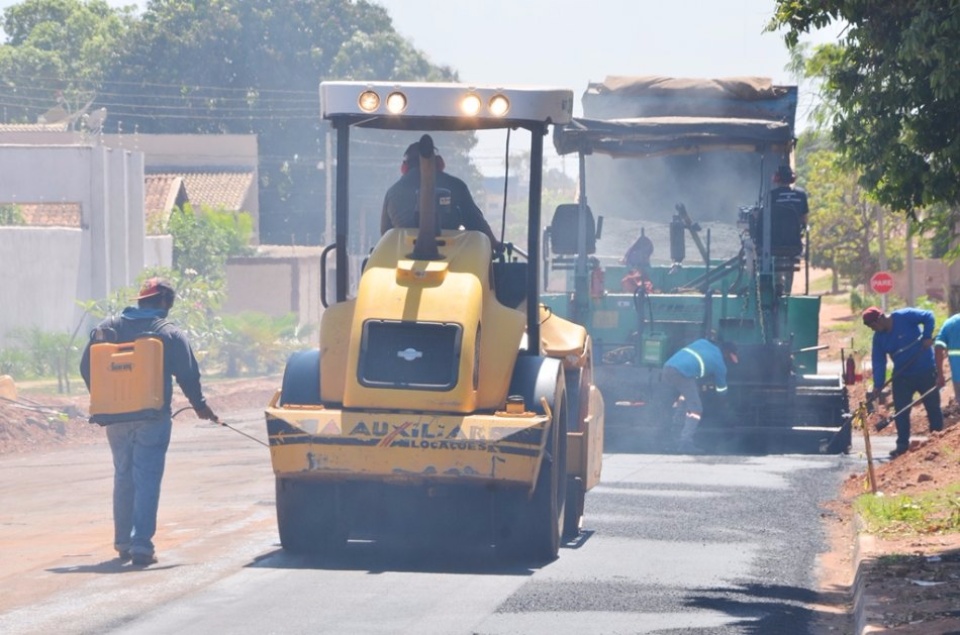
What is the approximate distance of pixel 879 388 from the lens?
15688 millimetres

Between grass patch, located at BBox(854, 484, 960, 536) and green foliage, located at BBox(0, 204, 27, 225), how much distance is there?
Result: 91.4 ft

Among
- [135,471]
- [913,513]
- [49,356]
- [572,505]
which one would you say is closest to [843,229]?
[49,356]

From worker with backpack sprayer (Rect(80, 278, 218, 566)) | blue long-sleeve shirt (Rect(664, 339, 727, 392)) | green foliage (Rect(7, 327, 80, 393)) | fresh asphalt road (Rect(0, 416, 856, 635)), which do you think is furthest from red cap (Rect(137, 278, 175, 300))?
green foliage (Rect(7, 327, 80, 393))

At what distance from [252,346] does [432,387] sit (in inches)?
871

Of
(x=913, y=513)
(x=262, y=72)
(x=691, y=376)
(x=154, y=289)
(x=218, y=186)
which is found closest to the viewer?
(x=154, y=289)

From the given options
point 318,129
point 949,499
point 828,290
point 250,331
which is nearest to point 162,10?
point 318,129

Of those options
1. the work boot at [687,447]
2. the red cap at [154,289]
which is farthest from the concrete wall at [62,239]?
the red cap at [154,289]

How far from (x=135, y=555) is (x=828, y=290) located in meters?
54.1

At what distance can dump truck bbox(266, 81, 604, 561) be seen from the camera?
9.00m

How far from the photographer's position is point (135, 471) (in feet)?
32.1

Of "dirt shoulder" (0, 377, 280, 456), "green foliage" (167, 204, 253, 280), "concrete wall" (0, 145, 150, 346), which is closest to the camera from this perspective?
"dirt shoulder" (0, 377, 280, 456)

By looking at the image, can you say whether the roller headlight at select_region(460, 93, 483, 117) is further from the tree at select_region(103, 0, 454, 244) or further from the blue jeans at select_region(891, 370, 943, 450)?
the tree at select_region(103, 0, 454, 244)

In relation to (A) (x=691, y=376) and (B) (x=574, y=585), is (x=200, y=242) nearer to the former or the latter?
(A) (x=691, y=376)

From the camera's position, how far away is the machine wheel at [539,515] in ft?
31.0
